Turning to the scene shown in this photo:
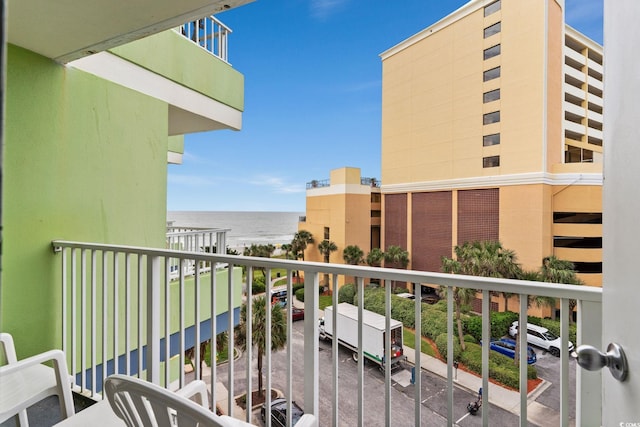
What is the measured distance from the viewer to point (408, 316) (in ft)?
32.6

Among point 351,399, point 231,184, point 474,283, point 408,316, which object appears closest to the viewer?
point 474,283

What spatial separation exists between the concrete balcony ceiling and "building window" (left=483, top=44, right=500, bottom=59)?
60.5 ft

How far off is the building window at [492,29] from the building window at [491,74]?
180 cm

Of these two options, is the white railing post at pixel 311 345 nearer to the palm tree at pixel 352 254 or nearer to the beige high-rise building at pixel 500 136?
the beige high-rise building at pixel 500 136

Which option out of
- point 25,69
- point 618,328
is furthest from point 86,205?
point 618,328

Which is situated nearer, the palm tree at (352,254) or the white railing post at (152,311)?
the white railing post at (152,311)

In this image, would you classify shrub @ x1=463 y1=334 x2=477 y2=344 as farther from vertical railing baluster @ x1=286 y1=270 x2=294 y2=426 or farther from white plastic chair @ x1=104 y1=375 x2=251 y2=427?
white plastic chair @ x1=104 y1=375 x2=251 y2=427

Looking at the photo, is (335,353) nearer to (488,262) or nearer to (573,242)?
(488,262)

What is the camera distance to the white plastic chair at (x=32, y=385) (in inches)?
48.0

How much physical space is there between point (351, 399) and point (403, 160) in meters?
14.2

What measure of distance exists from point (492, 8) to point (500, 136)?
637 cm

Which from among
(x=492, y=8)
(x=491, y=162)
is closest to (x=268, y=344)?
(x=491, y=162)

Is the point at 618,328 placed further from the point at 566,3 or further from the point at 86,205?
A: the point at 566,3

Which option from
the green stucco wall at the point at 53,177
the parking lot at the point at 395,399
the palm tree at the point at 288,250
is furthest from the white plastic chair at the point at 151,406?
the palm tree at the point at 288,250
